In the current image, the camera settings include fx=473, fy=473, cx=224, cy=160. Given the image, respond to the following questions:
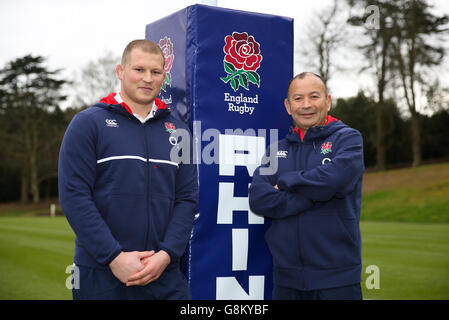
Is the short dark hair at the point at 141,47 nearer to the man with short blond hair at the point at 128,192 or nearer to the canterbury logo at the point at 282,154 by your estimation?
the man with short blond hair at the point at 128,192

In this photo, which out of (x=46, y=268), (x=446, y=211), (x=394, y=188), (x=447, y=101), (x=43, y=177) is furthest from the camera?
(x=43, y=177)

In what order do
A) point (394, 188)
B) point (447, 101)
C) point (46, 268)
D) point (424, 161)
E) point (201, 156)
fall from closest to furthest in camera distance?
point (201, 156)
point (46, 268)
point (394, 188)
point (447, 101)
point (424, 161)

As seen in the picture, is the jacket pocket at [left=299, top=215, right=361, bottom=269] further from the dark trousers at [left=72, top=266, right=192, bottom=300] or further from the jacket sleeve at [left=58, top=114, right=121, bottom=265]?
the jacket sleeve at [left=58, top=114, right=121, bottom=265]

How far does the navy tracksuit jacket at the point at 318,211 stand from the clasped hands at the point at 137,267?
0.80 m

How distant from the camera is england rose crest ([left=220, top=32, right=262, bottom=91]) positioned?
3434 mm

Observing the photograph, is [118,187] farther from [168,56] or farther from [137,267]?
[168,56]

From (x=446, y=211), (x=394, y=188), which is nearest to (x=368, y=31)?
(x=394, y=188)

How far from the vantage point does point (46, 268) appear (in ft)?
28.1

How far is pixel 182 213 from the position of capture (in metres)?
2.71

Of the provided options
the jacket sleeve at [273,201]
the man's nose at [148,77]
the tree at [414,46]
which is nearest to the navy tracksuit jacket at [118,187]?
the man's nose at [148,77]

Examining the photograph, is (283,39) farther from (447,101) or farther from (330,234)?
(447,101)

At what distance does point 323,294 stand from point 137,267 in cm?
114

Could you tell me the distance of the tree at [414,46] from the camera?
29797 mm

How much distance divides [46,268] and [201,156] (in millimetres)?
6404
